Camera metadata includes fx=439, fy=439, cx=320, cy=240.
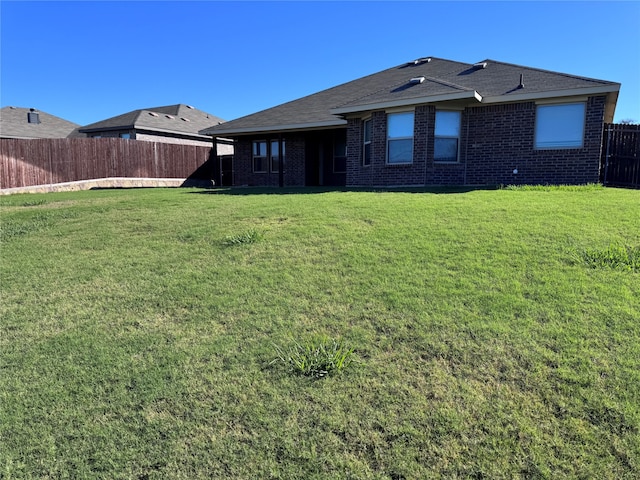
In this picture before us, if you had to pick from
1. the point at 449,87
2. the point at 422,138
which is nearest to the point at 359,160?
the point at 422,138

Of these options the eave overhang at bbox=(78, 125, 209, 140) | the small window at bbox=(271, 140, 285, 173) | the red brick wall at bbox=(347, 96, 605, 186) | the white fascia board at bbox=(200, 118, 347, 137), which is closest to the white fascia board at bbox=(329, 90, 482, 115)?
the red brick wall at bbox=(347, 96, 605, 186)

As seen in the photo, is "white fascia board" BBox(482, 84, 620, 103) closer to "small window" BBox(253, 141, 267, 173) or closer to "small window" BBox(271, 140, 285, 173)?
"small window" BBox(271, 140, 285, 173)

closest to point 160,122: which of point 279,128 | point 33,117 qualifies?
point 33,117

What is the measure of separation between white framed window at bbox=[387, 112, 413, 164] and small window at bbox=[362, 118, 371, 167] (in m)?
1.09

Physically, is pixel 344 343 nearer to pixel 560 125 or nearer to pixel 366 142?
pixel 560 125

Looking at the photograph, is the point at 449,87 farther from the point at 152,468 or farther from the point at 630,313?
the point at 152,468

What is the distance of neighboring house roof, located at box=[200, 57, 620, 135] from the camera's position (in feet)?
39.8

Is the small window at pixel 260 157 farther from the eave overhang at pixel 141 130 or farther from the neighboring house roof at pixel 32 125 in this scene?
the neighboring house roof at pixel 32 125

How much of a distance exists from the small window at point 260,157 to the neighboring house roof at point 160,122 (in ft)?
18.2

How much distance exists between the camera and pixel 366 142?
14898mm

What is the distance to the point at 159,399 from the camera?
3145 millimetres

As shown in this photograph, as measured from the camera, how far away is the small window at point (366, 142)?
48.3ft

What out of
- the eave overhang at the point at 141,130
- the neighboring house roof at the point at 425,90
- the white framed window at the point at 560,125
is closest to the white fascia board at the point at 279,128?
the neighboring house roof at the point at 425,90

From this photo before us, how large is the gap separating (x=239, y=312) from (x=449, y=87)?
10695 millimetres
